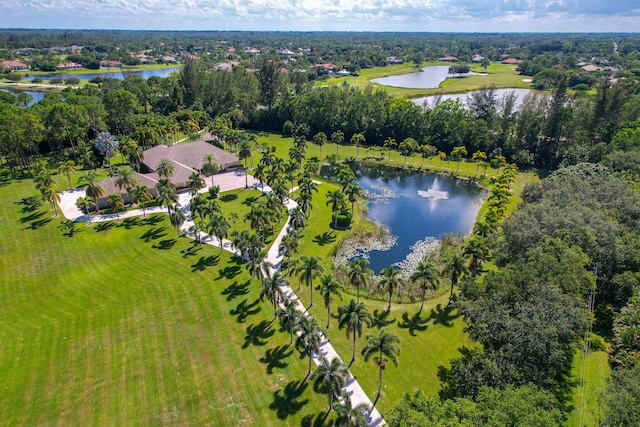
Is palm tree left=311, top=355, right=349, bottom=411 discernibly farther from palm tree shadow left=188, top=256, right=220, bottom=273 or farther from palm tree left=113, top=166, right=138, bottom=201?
palm tree left=113, top=166, right=138, bottom=201

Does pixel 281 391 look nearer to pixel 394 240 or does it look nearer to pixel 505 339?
pixel 505 339

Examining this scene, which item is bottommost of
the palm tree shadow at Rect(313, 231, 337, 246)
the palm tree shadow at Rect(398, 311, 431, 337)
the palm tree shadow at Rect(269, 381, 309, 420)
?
the palm tree shadow at Rect(313, 231, 337, 246)

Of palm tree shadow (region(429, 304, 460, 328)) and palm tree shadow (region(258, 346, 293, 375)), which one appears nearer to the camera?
palm tree shadow (region(258, 346, 293, 375))

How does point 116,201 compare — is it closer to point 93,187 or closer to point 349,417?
point 93,187

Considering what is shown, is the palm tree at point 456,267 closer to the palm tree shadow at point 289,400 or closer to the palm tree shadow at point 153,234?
the palm tree shadow at point 289,400

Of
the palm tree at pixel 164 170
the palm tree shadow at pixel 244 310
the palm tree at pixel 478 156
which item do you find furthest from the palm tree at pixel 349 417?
the palm tree at pixel 478 156

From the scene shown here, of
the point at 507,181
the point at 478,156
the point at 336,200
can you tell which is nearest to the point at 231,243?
the point at 336,200

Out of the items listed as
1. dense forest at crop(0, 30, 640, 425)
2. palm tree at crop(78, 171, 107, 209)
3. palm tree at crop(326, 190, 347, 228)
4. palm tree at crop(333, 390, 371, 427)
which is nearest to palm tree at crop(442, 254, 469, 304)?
dense forest at crop(0, 30, 640, 425)
